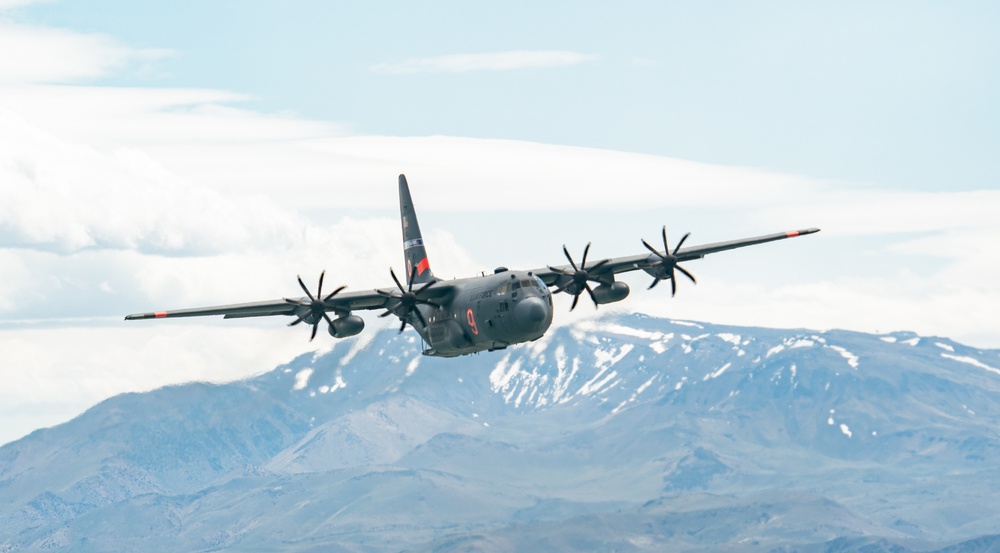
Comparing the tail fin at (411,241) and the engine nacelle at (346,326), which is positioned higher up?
the tail fin at (411,241)

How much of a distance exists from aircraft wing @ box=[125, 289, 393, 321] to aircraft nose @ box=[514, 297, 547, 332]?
12.3 meters

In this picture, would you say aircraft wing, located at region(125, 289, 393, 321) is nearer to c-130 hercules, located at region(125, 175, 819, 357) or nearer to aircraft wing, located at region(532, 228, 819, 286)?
c-130 hercules, located at region(125, 175, 819, 357)

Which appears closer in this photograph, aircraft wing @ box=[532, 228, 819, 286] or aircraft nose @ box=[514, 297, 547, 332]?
aircraft nose @ box=[514, 297, 547, 332]

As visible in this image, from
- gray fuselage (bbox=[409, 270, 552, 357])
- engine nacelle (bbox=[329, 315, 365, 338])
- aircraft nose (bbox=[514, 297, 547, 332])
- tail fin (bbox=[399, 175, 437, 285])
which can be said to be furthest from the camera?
tail fin (bbox=[399, 175, 437, 285])

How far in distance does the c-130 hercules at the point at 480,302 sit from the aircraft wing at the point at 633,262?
0.07 metres

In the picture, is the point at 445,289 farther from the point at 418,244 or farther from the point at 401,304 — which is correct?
the point at 418,244

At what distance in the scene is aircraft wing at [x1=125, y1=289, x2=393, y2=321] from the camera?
332 ft

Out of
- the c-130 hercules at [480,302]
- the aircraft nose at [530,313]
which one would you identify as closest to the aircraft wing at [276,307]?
the c-130 hercules at [480,302]

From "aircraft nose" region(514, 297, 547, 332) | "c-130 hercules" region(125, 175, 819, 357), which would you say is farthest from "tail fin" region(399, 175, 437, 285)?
"aircraft nose" region(514, 297, 547, 332)

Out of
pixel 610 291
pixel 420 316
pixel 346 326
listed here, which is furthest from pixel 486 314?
pixel 610 291

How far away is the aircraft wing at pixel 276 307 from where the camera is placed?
3989 inches

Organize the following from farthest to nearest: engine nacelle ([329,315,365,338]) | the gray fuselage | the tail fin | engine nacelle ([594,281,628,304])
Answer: the tail fin < engine nacelle ([594,281,628,304]) < engine nacelle ([329,315,365,338]) < the gray fuselage

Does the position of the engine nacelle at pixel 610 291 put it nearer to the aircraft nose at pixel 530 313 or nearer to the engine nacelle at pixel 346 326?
the aircraft nose at pixel 530 313

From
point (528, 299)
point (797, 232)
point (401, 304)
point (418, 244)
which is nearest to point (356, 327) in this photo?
point (401, 304)
